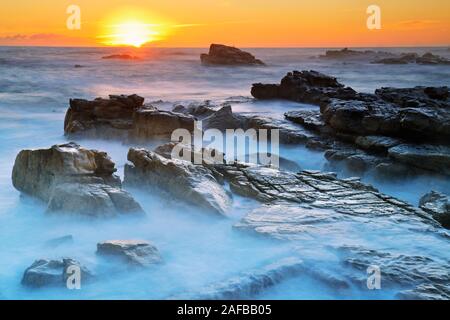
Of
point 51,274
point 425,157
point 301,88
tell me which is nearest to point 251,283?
point 51,274

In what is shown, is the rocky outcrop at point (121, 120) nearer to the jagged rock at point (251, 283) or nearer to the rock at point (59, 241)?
the rock at point (59, 241)

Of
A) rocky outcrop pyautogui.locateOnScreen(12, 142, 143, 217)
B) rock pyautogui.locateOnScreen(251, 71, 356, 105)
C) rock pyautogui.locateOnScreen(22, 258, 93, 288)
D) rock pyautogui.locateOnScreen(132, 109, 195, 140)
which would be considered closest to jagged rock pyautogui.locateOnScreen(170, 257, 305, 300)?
rock pyautogui.locateOnScreen(22, 258, 93, 288)

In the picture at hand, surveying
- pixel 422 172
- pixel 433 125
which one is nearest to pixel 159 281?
pixel 422 172

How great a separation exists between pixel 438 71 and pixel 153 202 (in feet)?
144

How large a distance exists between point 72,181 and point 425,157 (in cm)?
710

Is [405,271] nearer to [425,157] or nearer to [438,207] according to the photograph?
[438,207]

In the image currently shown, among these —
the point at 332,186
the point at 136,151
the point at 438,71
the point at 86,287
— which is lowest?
the point at 86,287

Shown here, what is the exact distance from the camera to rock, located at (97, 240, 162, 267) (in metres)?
5.51

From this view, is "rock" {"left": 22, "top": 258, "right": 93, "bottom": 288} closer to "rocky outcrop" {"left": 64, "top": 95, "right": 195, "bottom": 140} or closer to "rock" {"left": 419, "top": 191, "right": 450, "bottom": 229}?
"rock" {"left": 419, "top": 191, "right": 450, "bottom": 229}

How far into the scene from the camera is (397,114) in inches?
437

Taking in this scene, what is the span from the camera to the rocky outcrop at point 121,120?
502 inches

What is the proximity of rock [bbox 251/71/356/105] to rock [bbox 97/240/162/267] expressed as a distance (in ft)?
43.2

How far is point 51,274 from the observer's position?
512 centimetres

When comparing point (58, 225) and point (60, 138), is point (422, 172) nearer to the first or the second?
point (58, 225)
